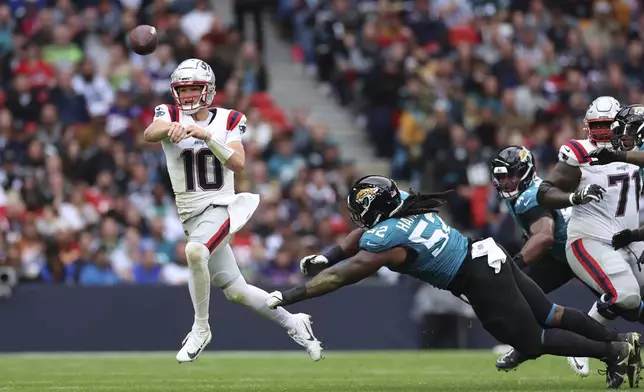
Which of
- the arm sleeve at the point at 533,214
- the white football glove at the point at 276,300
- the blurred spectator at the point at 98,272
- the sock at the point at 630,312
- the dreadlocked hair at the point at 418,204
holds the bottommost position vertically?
the blurred spectator at the point at 98,272

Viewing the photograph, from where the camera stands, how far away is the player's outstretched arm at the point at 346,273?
823 cm

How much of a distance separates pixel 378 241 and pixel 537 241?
2181mm

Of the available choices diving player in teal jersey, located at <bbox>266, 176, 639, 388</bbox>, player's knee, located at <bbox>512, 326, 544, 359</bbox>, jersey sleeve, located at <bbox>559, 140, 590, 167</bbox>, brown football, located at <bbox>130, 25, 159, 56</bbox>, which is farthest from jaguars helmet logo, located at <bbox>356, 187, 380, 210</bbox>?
brown football, located at <bbox>130, 25, 159, 56</bbox>

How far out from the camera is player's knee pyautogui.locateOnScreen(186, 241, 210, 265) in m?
9.53

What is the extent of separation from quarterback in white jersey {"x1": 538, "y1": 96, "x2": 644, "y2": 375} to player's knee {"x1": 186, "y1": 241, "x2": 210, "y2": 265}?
7.95 ft

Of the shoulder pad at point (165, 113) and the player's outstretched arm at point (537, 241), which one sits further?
the player's outstretched arm at point (537, 241)

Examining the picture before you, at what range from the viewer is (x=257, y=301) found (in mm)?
9836

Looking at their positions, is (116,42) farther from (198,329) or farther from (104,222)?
(198,329)

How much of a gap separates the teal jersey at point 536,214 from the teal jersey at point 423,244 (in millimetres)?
1980

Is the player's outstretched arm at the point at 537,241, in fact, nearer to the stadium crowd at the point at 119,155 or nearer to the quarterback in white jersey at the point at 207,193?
the quarterback in white jersey at the point at 207,193

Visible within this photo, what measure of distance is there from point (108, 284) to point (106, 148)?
194cm

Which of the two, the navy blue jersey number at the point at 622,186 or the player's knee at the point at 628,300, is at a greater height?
the navy blue jersey number at the point at 622,186

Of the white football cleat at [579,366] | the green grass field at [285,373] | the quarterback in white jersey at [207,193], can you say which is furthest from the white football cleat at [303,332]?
the white football cleat at [579,366]

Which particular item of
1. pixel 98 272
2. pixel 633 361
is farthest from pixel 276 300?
pixel 98 272
